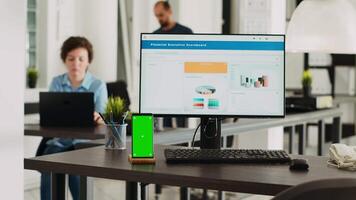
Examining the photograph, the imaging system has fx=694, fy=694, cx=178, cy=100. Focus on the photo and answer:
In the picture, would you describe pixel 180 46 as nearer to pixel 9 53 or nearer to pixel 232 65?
pixel 232 65

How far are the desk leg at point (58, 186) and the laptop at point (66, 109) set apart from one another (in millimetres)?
1810

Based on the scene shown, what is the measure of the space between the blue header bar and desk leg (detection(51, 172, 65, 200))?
2.12 ft

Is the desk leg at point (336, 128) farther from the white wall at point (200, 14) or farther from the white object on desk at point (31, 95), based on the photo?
the white object on desk at point (31, 95)

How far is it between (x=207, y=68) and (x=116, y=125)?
1.55ft

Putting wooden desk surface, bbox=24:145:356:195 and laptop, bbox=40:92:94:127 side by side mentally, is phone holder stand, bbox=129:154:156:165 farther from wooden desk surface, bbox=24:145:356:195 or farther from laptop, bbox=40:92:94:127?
laptop, bbox=40:92:94:127

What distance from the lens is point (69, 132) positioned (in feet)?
14.3

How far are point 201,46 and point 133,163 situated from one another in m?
0.62

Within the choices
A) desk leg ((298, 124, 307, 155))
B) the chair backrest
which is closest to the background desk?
desk leg ((298, 124, 307, 155))

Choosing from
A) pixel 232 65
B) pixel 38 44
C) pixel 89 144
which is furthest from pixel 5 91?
pixel 38 44

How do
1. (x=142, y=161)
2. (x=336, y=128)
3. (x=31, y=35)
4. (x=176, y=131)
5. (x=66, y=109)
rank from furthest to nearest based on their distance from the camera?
(x=336, y=128) → (x=31, y=35) → (x=66, y=109) → (x=176, y=131) → (x=142, y=161)

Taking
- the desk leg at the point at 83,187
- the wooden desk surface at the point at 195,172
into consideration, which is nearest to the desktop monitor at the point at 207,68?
the wooden desk surface at the point at 195,172

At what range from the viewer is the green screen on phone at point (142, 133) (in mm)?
2684

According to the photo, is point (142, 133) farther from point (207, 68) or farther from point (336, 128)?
point (336, 128)

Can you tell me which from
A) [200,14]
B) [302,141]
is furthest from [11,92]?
[200,14]
